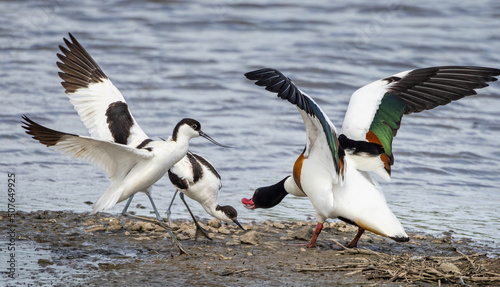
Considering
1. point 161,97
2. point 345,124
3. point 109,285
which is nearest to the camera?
point 109,285

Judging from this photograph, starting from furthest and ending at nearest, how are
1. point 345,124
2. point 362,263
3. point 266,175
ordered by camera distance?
point 266,175 → point 345,124 → point 362,263

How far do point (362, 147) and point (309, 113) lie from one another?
111cm

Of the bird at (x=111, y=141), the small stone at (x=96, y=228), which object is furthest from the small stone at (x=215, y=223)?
the small stone at (x=96, y=228)

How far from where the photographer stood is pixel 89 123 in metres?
7.43

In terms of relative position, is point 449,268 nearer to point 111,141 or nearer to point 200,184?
point 200,184

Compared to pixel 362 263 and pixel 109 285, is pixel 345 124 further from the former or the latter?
pixel 109 285

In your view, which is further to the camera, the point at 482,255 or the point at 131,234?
the point at 131,234

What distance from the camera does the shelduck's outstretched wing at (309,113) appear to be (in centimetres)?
556

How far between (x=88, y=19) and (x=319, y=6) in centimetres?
602

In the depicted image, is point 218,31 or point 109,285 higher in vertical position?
point 218,31

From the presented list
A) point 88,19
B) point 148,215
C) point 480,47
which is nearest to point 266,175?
point 148,215

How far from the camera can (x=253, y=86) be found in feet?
46.0

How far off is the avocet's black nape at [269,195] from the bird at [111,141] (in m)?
0.91

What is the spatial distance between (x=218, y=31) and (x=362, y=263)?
12.6 metres
